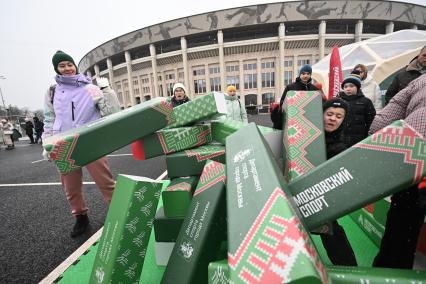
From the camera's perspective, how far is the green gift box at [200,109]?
1.91 m

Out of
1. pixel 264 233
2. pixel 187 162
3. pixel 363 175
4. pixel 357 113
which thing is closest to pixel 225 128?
pixel 187 162

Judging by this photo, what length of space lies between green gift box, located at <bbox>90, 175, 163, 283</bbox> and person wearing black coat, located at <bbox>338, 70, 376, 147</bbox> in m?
2.38

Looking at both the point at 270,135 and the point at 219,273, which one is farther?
the point at 270,135

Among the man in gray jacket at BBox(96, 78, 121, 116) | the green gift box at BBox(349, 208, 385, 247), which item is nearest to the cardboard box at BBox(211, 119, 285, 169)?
the green gift box at BBox(349, 208, 385, 247)

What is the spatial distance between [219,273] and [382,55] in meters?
11.3

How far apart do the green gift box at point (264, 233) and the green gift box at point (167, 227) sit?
2.34ft

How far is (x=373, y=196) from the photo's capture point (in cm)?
72

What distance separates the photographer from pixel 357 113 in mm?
2477

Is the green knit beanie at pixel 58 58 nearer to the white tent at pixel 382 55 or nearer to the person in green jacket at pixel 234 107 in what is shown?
the person in green jacket at pixel 234 107

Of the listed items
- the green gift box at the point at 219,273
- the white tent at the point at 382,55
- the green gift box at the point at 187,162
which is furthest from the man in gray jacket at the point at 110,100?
the white tent at the point at 382,55

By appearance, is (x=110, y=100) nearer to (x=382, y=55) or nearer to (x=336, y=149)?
(x=336, y=149)

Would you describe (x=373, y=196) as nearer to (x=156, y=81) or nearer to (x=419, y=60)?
(x=419, y=60)

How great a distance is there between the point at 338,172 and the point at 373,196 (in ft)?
0.43

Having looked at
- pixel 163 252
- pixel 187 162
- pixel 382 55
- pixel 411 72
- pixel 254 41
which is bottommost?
pixel 163 252
